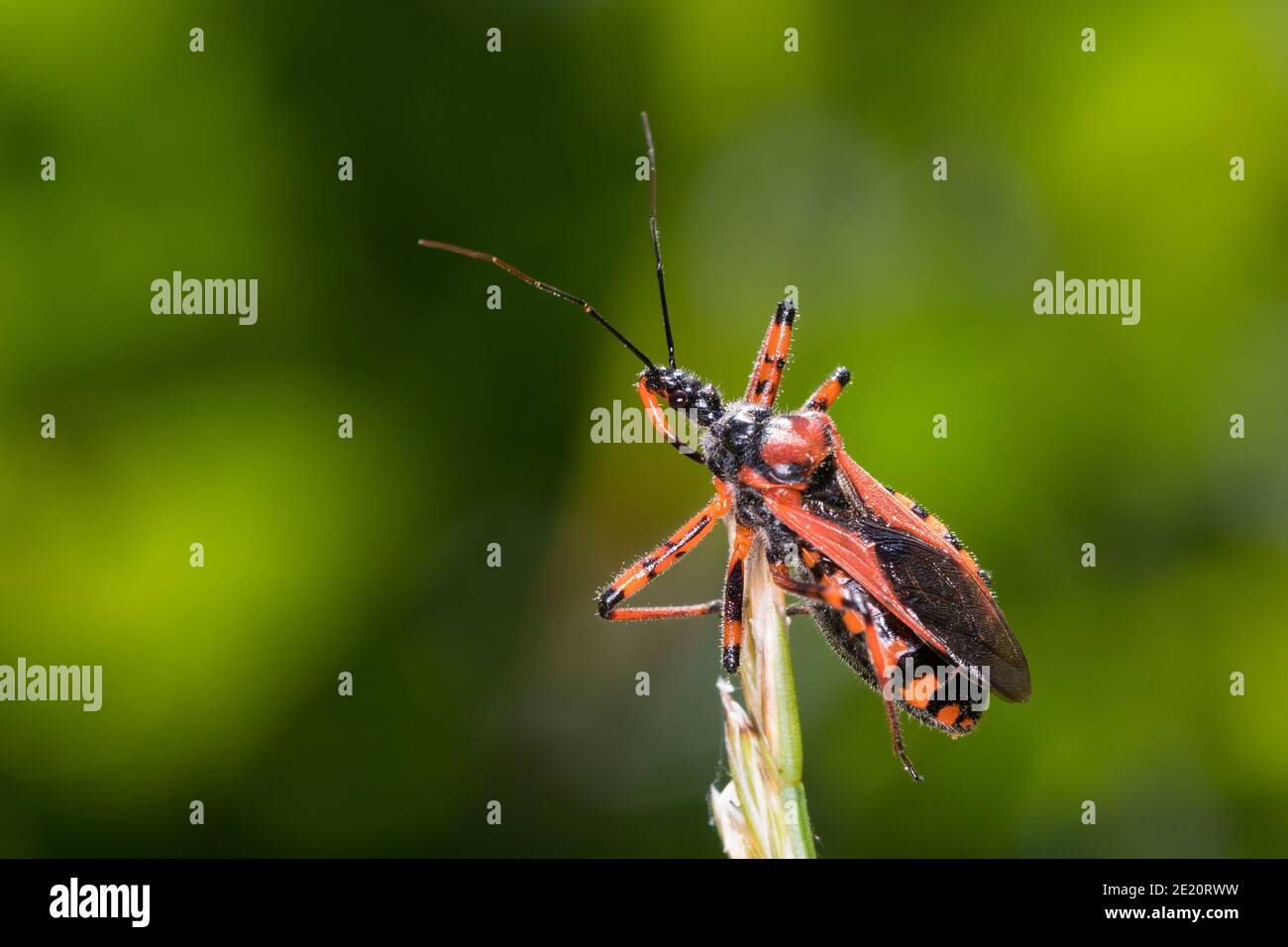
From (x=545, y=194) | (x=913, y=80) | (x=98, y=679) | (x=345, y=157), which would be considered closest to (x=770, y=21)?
(x=913, y=80)

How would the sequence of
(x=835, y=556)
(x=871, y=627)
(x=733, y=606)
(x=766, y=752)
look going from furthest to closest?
1. (x=733, y=606)
2. (x=835, y=556)
3. (x=871, y=627)
4. (x=766, y=752)

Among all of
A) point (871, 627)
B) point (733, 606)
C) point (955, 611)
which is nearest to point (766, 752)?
point (871, 627)

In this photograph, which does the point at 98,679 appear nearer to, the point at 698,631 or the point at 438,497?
the point at 438,497

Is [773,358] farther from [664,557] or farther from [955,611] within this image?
[955,611]

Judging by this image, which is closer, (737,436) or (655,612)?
(737,436)

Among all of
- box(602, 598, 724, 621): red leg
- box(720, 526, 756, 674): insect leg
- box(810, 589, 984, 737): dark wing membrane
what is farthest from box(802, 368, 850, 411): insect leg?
box(810, 589, 984, 737): dark wing membrane

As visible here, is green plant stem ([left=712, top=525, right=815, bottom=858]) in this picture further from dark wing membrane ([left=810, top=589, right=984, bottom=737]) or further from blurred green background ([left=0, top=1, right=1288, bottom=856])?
blurred green background ([left=0, top=1, right=1288, bottom=856])

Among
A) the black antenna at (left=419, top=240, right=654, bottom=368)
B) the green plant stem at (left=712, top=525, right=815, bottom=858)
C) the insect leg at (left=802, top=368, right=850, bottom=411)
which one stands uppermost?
the black antenna at (left=419, top=240, right=654, bottom=368)

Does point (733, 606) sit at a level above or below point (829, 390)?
below
